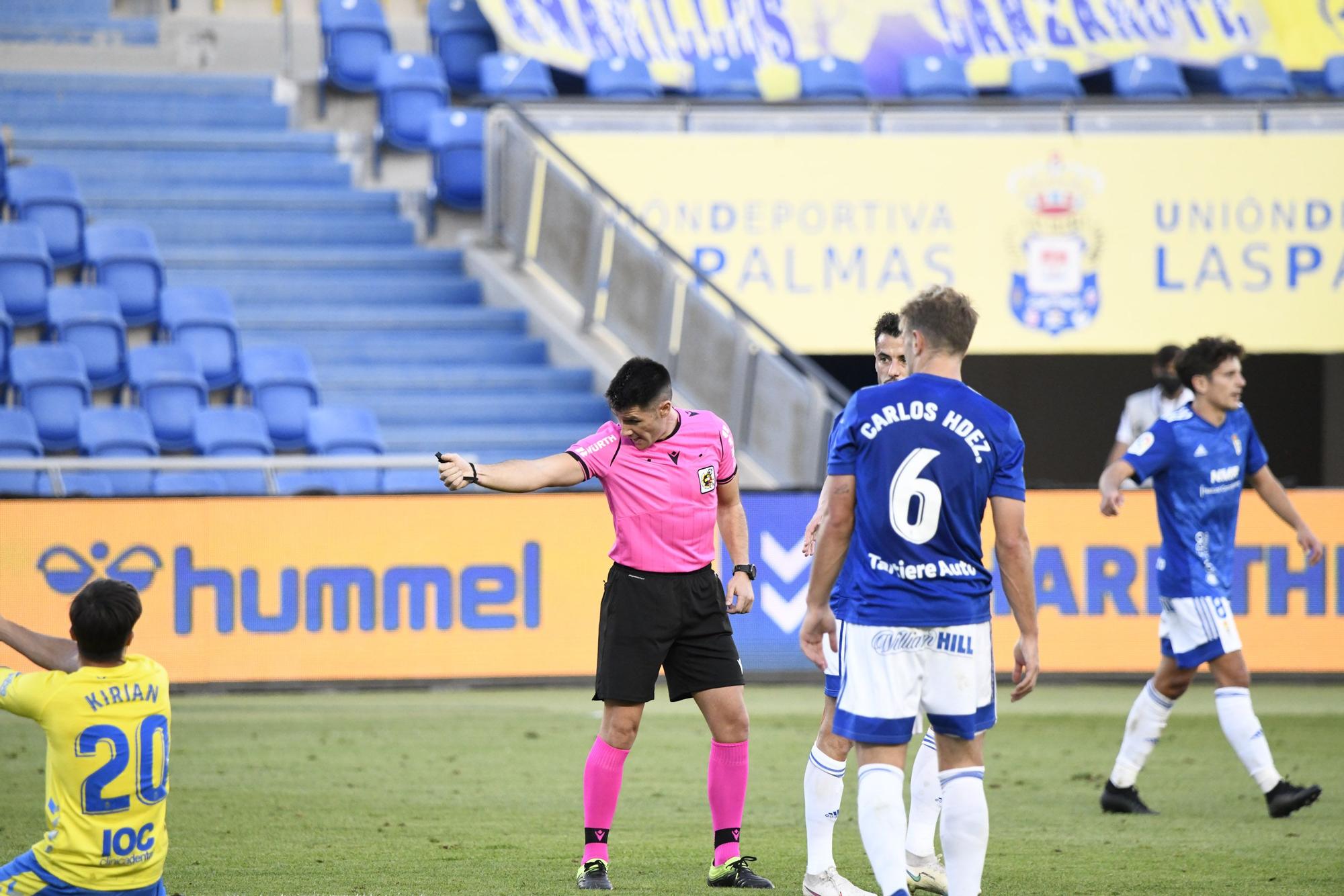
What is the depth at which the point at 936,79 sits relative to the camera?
19.5 metres

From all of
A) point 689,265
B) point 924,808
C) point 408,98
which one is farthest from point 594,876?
point 408,98

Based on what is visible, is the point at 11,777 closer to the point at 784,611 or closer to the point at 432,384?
the point at 784,611

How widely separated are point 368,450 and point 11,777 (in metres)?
6.60

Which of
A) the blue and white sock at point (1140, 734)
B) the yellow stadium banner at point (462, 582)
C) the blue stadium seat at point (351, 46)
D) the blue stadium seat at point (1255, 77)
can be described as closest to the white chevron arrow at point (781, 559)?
the yellow stadium banner at point (462, 582)

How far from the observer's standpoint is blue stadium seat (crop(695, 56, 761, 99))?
19.2m

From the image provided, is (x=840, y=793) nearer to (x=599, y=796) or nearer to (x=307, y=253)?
(x=599, y=796)

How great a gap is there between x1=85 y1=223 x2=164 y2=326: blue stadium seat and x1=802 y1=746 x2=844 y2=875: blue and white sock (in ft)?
41.2

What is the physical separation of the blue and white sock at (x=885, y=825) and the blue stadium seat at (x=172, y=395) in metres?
11.7

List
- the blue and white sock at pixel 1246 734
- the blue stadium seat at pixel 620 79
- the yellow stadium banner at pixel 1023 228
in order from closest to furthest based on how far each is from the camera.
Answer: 1. the blue and white sock at pixel 1246 734
2. the yellow stadium banner at pixel 1023 228
3. the blue stadium seat at pixel 620 79

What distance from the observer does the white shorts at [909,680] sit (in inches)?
201

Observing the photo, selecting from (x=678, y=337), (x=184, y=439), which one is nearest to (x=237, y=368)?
(x=184, y=439)

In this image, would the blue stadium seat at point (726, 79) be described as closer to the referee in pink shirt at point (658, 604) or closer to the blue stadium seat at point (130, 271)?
the blue stadium seat at point (130, 271)

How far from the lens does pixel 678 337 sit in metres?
15.8

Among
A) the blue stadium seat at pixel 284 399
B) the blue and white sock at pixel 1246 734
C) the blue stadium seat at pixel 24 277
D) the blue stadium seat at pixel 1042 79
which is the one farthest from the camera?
the blue stadium seat at pixel 1042 79
